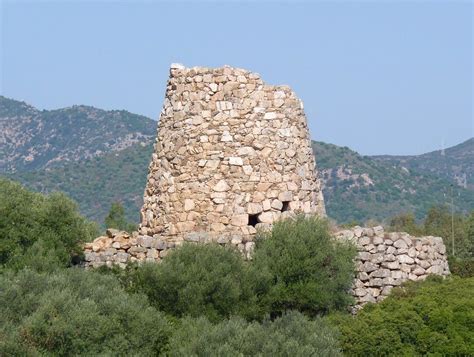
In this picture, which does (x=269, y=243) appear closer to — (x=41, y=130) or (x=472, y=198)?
(x=472, y=198)

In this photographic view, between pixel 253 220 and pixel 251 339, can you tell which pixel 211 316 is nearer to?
pixel 251 339

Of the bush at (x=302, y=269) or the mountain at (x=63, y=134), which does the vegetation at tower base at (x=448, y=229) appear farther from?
the mountain at (x=63, y=134)

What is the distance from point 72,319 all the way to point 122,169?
201 ft

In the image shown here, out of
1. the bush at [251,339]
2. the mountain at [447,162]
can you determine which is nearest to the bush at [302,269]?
the bush at [251,339]

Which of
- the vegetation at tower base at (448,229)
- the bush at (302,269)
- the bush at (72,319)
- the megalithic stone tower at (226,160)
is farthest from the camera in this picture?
the vegetation at tower base at (448,229)

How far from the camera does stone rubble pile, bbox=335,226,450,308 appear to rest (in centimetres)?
1831

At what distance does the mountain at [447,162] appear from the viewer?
355 feet

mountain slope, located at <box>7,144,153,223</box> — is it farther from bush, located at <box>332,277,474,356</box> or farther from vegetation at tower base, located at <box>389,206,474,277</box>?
bush, located at <box>332,277,474,356</box>

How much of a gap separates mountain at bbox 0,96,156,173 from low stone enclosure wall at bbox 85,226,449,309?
233 feet

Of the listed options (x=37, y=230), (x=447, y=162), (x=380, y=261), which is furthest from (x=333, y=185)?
(x=37, y=230)

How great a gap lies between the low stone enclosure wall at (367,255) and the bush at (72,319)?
1900mm

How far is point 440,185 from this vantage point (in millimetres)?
88062

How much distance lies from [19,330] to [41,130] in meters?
88.7

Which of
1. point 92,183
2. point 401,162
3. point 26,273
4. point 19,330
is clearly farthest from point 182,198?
point 401,162
